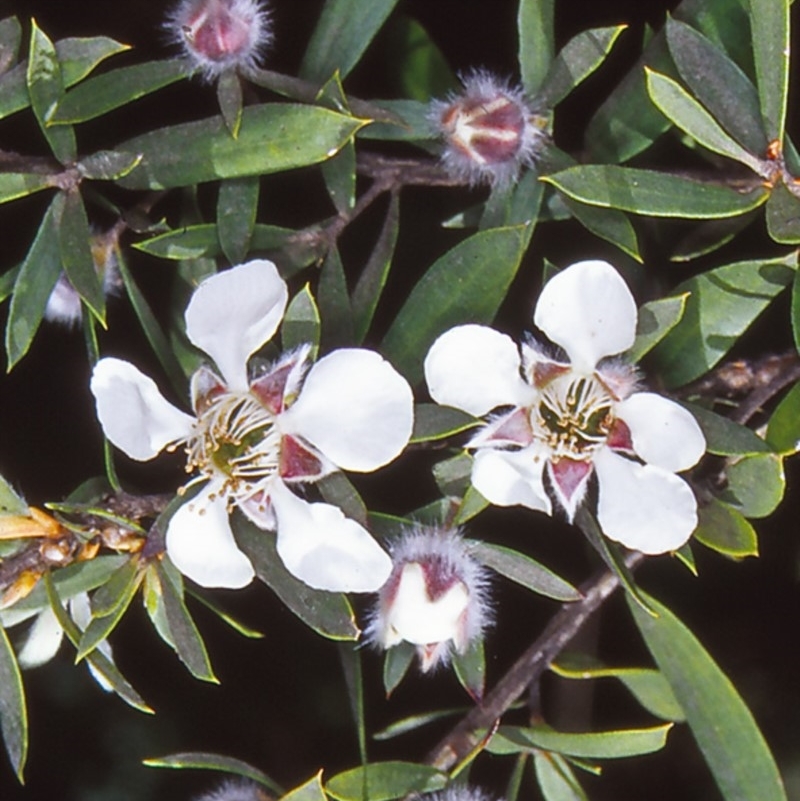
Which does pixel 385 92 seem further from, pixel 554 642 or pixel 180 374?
pixel 554 642

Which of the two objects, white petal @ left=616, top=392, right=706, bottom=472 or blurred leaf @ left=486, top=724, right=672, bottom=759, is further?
blurred leaf @ left=486, top=724, right=672, bottom=759

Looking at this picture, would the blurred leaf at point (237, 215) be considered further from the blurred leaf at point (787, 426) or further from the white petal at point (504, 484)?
the blurred leaf at point (787, 426)

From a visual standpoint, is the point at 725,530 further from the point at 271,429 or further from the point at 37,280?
the point at 37,280

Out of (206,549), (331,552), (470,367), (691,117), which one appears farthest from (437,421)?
(691,117)

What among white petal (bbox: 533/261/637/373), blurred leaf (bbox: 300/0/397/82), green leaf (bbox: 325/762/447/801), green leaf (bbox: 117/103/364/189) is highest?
blurred leaf (bbox: 300/0/397/82)

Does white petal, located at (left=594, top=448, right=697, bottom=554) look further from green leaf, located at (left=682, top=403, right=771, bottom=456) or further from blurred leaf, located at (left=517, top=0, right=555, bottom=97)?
blurred leaf, located at (left=517, top=0, right=555, bottom=97)

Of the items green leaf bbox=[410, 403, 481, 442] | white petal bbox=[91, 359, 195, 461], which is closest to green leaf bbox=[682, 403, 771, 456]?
green leaf bbox=[410, 403, 481, 442]

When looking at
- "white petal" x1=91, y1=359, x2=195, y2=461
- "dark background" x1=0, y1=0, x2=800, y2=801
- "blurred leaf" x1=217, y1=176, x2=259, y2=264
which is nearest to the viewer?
"white petal" x1=91, y1=359, x2=195, y2=461
